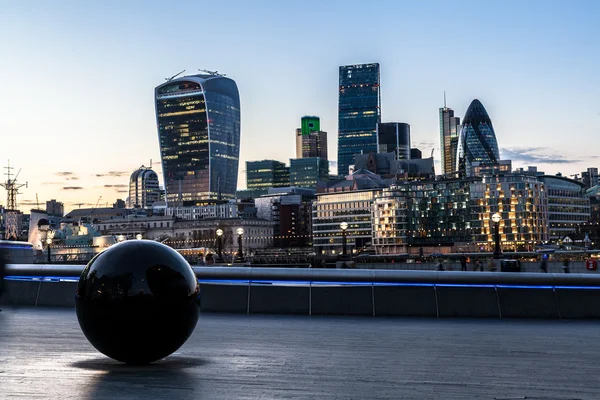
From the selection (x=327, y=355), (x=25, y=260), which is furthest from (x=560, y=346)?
(x=25, y=260)

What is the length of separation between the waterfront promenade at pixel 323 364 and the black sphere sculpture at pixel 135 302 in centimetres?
30

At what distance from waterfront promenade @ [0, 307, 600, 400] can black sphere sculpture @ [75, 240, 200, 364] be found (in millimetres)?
304

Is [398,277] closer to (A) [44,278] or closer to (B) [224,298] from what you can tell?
(B) [224,298]

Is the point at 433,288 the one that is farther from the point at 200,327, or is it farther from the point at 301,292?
the point at 200,327

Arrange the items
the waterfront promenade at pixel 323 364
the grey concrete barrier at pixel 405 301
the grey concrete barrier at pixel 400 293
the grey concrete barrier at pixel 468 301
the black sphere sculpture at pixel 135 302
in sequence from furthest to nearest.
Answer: the grey concrete barrier at pixel 405 301, the grey concrete barrier at pixel 468 301, the grey concrete barrier at pixel 400 293, the black sphere sculpture at pixel 135 302, the waterfront promenade at pixel 323 364

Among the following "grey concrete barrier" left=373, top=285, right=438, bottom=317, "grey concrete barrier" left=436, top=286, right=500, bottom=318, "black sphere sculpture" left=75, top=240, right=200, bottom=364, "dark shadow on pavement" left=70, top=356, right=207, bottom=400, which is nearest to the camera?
"dark shadow on pavement" left=70, top=356, right=207, bottom=400

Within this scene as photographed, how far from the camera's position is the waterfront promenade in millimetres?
10047

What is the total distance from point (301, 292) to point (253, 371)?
432 inches

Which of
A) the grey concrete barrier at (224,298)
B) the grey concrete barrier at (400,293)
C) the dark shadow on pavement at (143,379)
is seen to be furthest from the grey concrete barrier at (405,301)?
the dark shadow on pavement at (143,379)

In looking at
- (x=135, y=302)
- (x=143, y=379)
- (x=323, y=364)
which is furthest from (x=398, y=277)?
(x=143, y=379)

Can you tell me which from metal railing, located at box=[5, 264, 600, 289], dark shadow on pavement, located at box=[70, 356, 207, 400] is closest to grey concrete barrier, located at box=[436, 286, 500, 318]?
metal railing, located at box=[5, 264, 600, 289]

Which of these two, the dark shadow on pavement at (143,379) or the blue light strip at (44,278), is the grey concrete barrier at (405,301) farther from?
the dark shadow on pavement at (143,379)

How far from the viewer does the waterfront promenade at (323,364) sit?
10047mm

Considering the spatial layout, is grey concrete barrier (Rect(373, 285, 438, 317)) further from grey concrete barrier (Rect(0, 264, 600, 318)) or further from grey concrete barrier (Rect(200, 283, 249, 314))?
grey concrete barrier (Rect(200, 283, 249, 314))
